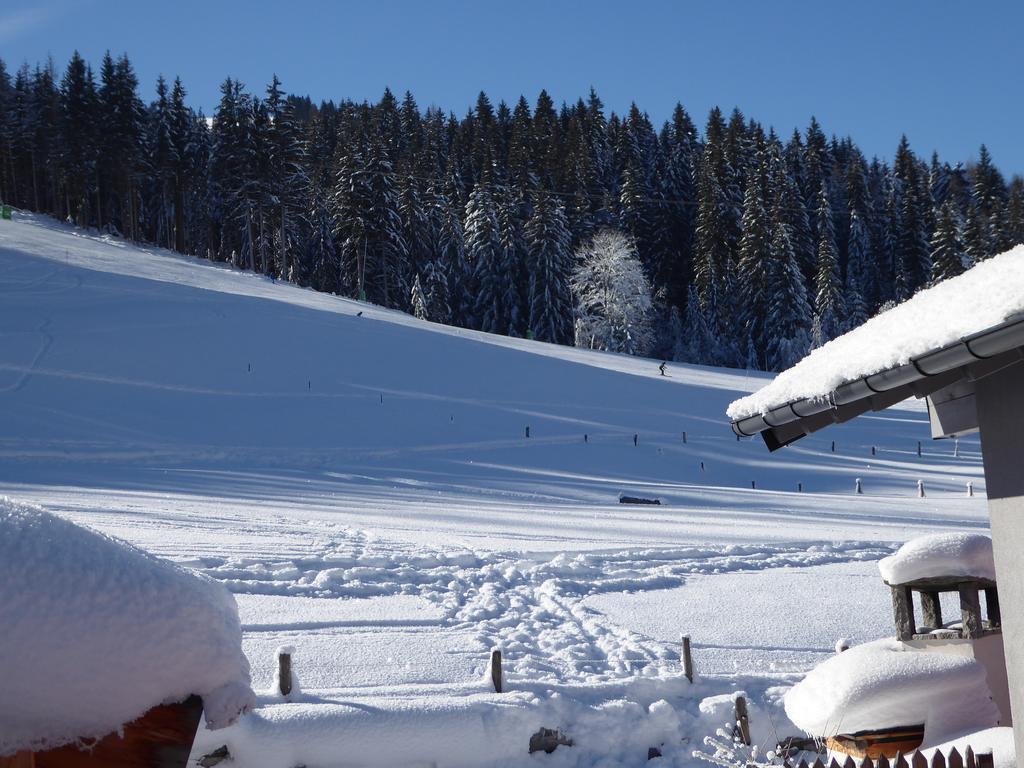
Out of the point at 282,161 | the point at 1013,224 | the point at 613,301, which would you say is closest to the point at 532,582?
the point at 613,301

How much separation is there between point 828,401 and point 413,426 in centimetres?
2920

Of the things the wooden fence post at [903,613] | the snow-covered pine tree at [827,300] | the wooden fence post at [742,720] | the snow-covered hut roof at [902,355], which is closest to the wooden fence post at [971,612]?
the wooden fence post at [903,613]

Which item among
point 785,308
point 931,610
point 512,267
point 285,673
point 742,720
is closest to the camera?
point 931,610

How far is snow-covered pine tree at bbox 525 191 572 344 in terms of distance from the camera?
62.5 m

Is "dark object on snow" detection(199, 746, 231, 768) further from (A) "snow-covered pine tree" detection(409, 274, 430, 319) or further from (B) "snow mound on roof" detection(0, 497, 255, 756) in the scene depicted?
(A) "snow-covered pine tree" detection(409, 274, 430, 319)

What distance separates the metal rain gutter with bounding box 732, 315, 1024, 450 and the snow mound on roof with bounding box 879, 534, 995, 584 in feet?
8.30

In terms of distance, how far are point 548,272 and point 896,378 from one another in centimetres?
5991

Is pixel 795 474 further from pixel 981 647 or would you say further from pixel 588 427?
pixel 981 647

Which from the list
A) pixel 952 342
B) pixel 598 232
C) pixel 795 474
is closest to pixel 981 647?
pixel 952 342

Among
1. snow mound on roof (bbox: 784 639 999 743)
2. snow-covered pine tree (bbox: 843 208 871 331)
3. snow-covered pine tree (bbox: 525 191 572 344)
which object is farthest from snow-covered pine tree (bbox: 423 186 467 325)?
snow mound on roof (bbox: 784 639 999 743)

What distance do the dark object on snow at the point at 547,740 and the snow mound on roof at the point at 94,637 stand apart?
8514mm

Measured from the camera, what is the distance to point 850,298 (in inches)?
2621

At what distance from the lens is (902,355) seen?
295 centimetres

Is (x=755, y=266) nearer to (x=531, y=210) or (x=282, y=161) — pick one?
(x=531, y=210)
